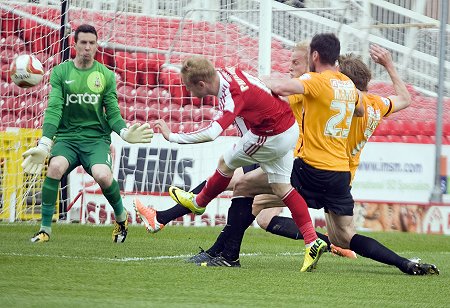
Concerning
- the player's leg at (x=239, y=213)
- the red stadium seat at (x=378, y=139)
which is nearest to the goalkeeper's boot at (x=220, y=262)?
the player's leg at (x=239, y=213)

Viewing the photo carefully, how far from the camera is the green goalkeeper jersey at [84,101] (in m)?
9.52

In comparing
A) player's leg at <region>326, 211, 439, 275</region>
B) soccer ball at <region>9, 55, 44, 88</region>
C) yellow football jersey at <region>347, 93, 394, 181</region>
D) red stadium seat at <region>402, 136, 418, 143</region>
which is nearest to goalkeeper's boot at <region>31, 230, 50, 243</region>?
soccer ball at <region>9, 55, 44, 88</region>

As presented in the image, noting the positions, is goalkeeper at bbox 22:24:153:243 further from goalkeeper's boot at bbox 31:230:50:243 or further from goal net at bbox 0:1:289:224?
goal net at bbox 0:1:289:224

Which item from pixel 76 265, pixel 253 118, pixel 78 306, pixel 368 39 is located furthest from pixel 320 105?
Result: pixel 368 39

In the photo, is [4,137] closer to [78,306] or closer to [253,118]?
[253,118]

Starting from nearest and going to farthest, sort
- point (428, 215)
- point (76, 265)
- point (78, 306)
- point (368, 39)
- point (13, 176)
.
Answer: point (78, 306) < point (76, 265) < point (13, 176) < point (428, 215) < point (368, 39)

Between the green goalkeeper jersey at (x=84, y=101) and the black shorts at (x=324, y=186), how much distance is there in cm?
247

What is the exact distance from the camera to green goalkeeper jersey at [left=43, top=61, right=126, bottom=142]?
9.52m

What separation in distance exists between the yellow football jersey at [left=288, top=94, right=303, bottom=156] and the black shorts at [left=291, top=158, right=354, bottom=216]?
0.61 feet

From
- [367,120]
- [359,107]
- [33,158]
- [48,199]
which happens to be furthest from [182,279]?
[48,199]

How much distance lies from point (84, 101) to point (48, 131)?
567mm

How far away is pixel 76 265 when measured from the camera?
704 cm

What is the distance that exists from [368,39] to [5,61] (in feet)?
19.1

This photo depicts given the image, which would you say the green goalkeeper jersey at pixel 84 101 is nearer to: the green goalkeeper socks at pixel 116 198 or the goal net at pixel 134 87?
the green goalkeeper socks at pixel 116 198
